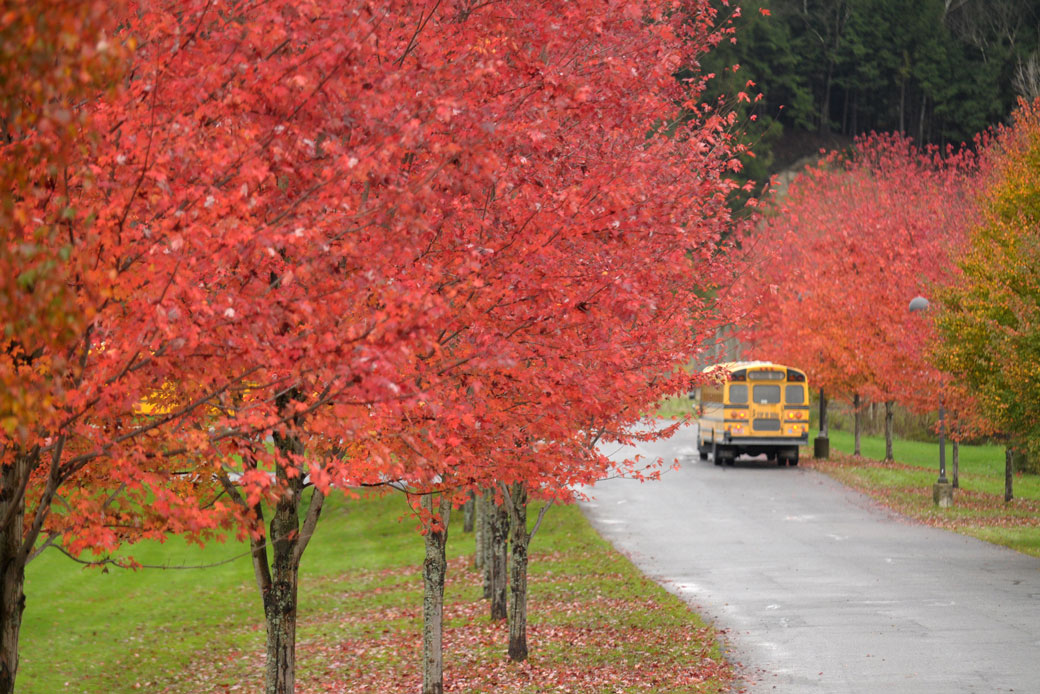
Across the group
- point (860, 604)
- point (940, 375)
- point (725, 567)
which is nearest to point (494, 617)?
point (725, 567)

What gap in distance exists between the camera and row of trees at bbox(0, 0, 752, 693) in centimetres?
550

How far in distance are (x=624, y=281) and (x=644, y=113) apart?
4.99 metres

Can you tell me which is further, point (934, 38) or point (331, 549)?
point (934, 38)

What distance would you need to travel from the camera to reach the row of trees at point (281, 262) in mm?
5500

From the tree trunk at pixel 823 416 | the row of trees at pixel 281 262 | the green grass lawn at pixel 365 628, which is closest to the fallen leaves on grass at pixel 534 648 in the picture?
the green grass lawn at pixel 365 628

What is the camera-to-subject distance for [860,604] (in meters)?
17.0

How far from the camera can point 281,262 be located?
8172mm

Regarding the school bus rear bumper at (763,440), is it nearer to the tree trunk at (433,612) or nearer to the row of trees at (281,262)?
the tree trunk at (433,612)

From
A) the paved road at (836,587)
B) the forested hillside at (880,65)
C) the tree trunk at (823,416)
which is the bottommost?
the paved road at (836,587)

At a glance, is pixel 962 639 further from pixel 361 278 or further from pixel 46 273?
pixel 46 273

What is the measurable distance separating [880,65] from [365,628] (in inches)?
3069

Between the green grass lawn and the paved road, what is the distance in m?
0.84

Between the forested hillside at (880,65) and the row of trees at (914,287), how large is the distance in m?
14.6

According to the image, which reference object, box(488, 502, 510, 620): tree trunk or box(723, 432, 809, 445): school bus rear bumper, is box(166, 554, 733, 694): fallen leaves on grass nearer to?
box(488, 502, 510, 620): tree trunk
